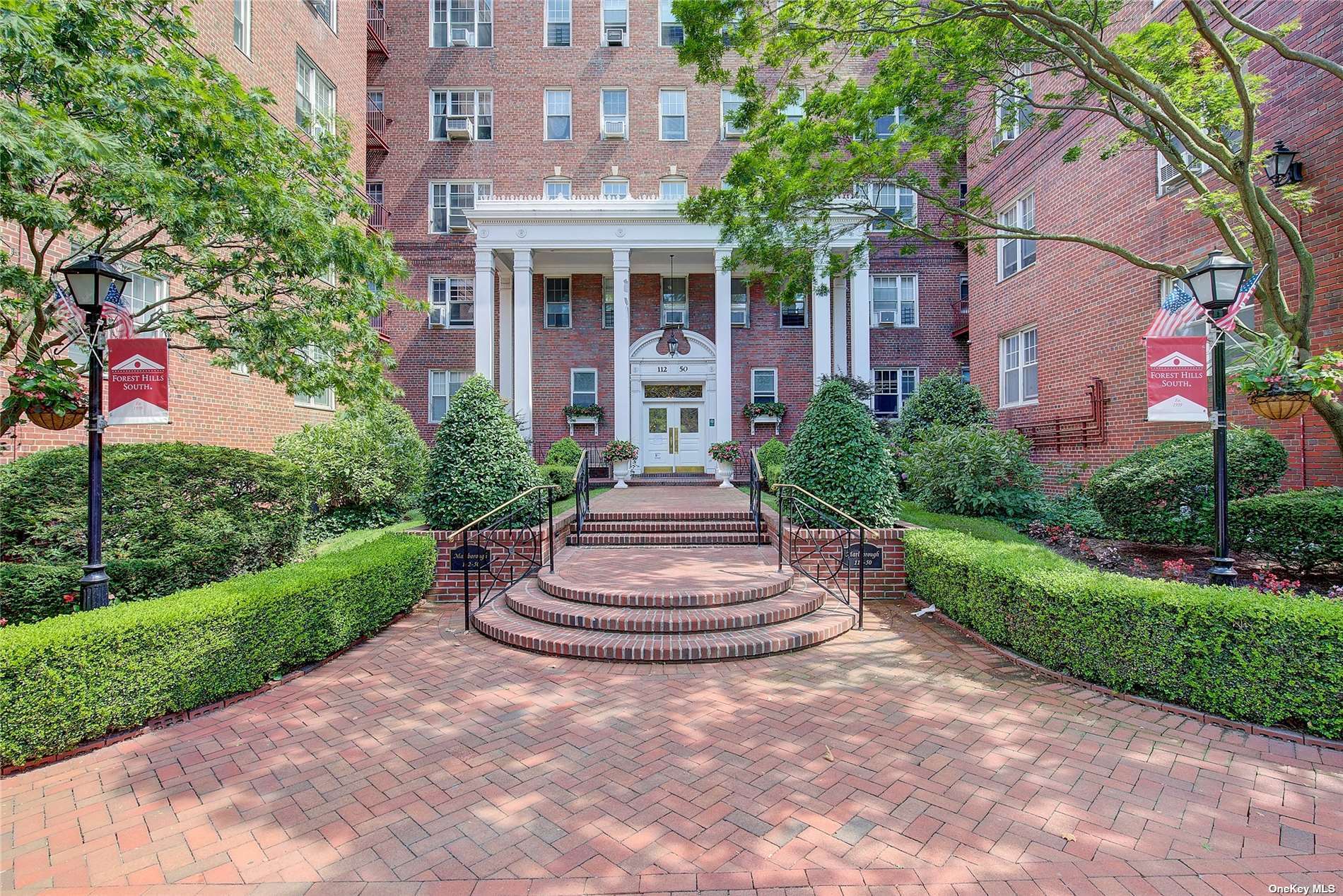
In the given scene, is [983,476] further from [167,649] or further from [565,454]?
[167,649]

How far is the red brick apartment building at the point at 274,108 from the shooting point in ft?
30.6

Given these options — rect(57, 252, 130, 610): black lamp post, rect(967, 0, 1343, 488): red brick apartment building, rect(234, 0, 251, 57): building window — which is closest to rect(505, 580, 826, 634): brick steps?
rect(57, 252, 130, 610): black lamp post

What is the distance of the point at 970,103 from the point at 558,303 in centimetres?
1298

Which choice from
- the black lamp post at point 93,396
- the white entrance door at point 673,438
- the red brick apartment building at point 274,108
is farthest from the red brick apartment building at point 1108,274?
the red brick apartment building at point 274,108

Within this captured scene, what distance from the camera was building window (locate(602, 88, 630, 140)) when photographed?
18969 millimetres

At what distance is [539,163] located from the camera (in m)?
19.1

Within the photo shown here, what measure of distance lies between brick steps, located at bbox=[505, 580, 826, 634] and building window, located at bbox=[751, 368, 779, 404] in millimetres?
12213

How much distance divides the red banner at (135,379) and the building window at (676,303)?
14513 mm

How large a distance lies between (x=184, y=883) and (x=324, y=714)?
1765mm

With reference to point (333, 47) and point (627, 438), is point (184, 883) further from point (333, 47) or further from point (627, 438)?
point (333, 47)

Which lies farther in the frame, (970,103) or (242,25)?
(242,25)

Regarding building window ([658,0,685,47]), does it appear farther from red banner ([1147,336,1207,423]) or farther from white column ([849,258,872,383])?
red banner ([1147,336,1207,423])

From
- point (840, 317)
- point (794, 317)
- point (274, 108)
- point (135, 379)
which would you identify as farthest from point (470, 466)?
point (794, 317)

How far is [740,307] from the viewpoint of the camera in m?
18.5
